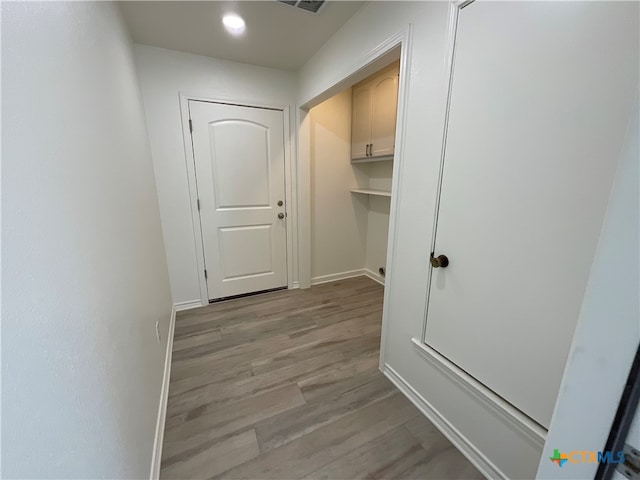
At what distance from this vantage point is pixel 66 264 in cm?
59

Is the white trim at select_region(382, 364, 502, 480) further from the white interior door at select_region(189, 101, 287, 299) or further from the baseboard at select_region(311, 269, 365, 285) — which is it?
the white interior door at select_region(189, 101, 287, 299)

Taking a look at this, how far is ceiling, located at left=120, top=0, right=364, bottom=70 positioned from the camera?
161 centimetres

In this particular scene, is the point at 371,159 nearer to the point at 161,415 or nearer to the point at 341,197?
the point at 341,197

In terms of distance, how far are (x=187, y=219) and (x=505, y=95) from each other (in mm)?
2527

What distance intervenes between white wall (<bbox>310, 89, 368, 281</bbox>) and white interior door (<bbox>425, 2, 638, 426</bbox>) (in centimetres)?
192

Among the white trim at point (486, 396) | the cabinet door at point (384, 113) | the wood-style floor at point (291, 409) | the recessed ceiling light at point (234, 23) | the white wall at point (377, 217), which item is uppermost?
the recessed ceiling light at point (234, 23)

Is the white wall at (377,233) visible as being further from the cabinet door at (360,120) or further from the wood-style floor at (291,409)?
the wood-style floor at (291,409)

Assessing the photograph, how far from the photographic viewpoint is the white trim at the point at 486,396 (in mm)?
974

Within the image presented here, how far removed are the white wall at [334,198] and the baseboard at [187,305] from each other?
1303mm

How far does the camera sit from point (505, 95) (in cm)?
95

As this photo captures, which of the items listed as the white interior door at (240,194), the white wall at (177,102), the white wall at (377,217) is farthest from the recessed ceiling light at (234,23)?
the white wall at (377,217)

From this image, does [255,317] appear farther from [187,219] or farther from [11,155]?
[11,155]

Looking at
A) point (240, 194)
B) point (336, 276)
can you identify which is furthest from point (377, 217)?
point (240, 194)

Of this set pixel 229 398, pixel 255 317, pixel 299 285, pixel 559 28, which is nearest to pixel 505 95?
pixel 559 28
